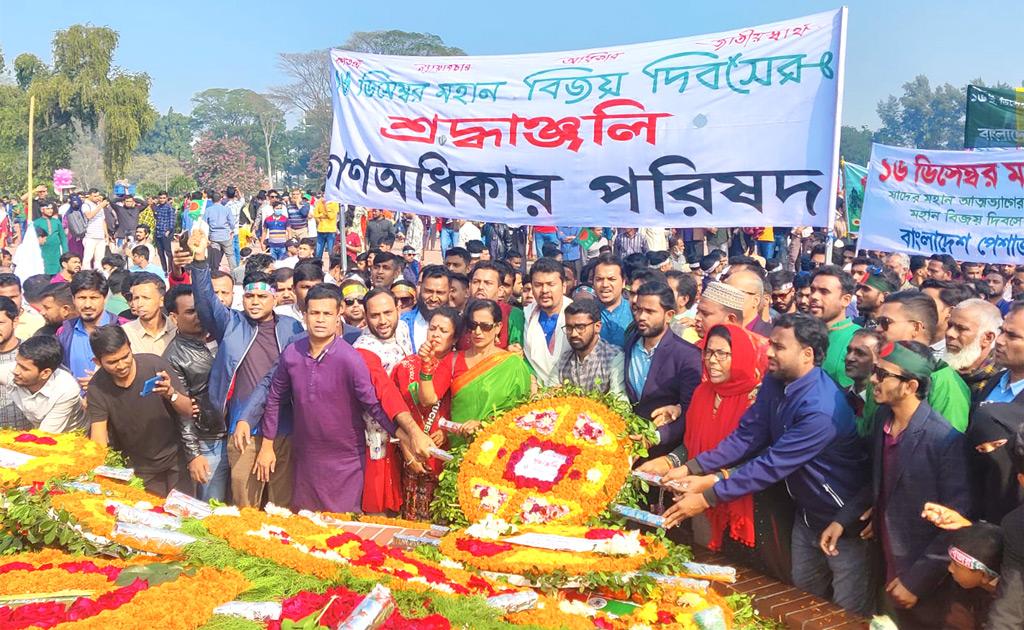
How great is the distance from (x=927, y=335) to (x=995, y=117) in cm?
771

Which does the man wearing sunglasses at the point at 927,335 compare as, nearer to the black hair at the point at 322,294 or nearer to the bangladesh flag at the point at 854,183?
the black hair at the point at 322,294

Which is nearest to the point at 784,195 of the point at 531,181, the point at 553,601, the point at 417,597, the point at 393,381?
the point at 531,181

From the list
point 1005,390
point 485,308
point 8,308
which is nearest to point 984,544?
point 1005,390

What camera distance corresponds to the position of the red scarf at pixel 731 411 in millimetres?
4438

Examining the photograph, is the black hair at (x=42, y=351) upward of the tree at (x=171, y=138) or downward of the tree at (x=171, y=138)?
downward

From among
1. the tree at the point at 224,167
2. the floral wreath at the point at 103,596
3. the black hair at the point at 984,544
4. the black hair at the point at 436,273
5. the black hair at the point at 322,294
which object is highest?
the tree at the point at 224,167

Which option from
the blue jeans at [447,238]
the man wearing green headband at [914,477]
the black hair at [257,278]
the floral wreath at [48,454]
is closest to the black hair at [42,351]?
the floral wreath at [48,454]

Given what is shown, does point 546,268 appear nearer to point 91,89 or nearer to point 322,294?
point 322,294

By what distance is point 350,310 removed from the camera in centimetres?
616

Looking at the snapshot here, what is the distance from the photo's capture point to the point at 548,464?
178 inches

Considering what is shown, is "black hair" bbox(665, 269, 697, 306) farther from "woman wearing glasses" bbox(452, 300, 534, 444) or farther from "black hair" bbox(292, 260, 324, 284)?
"black hair" bbox(292, 260, 324, 284)

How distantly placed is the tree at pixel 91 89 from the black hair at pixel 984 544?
126 feet

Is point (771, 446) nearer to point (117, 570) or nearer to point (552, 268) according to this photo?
point (552, 268)

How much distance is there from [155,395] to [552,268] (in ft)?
8.46
